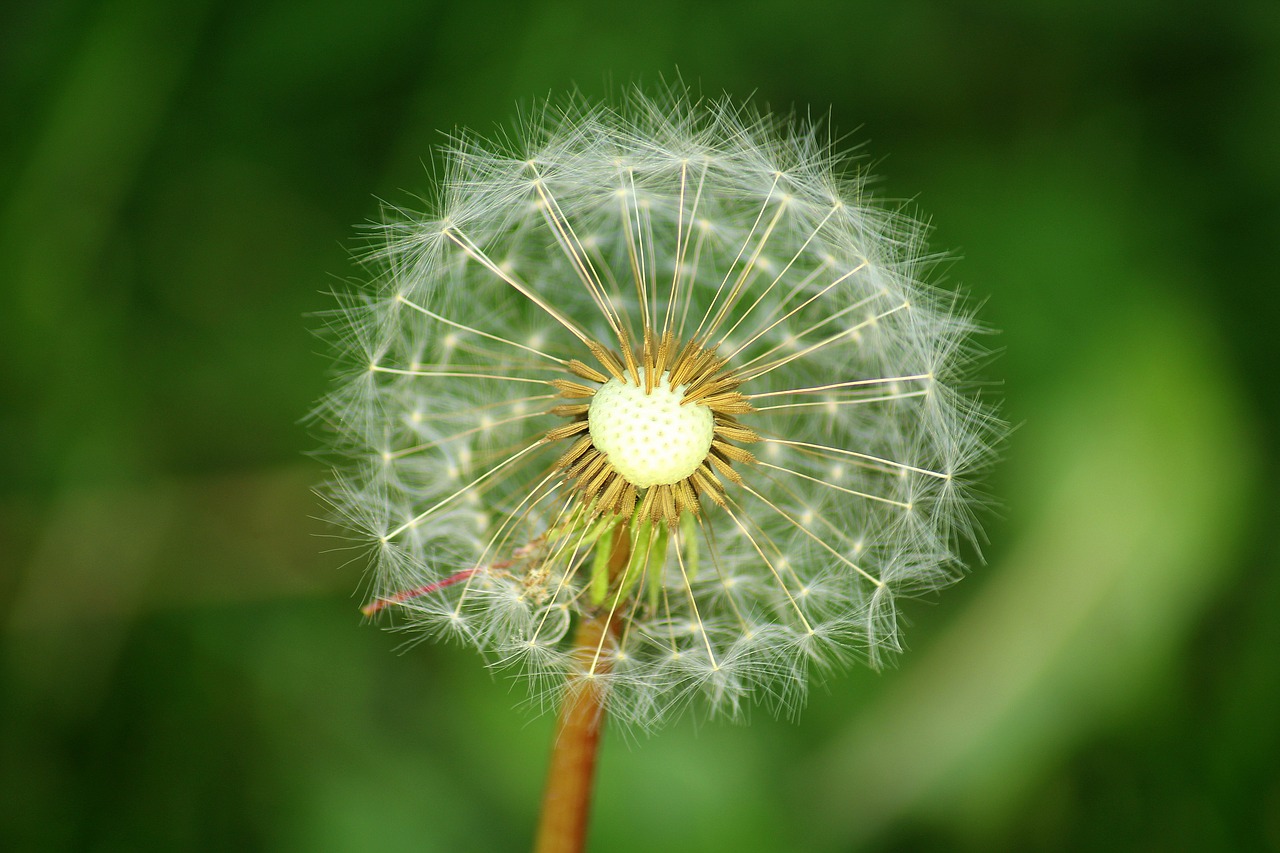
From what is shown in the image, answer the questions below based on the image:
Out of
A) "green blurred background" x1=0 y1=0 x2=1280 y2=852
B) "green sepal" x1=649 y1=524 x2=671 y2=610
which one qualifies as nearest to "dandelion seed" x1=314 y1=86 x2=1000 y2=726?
"green sepal" x1=649 y1=524 x2=671 y2=610

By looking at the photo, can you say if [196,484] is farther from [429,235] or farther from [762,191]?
[762,191]

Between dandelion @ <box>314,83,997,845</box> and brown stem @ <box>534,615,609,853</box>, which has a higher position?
dandelion @ <box>314,83,997,845</box>

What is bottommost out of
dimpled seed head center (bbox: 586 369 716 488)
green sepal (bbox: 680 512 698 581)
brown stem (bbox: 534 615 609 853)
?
brown stem (bbox: 534 615 609 853)

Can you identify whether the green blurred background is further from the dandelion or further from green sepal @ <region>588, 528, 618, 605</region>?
green sepal @ <region>588, 528, 618, 605</region>

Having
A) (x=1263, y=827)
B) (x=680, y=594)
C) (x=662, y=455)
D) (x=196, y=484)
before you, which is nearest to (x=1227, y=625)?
(x=1263, y=827)

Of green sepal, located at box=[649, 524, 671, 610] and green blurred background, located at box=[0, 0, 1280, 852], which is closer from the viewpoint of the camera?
green sepal, located at box=[649, 524, 671, 610]

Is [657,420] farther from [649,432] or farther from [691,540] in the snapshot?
[691,540]

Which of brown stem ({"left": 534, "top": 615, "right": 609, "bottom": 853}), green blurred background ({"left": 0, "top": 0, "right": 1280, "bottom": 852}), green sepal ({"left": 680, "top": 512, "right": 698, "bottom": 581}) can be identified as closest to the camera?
brown stem ({"left": 534, "top": 615, "right": 609, "bottom": 853})
